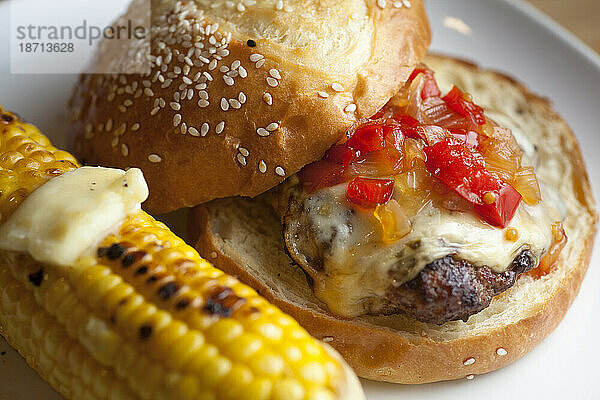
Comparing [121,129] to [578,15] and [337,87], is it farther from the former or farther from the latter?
[578,15]

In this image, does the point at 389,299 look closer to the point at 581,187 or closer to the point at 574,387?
the point at 574,387

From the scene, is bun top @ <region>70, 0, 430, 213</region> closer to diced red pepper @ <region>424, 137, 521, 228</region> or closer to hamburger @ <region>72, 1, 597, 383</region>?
hamburger @ <region>72, 1, 597, 383</region>

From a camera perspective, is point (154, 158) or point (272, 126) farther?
point (154, 158)

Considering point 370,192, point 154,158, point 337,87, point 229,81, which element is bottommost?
point 154,158

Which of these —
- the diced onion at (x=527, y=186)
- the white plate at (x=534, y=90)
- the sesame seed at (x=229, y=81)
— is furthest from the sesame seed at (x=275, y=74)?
the white plate at (x=534, y=90)

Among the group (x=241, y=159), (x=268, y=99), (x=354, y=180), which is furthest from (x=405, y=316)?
(x=268, y=99)

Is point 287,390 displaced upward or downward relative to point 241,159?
upward
